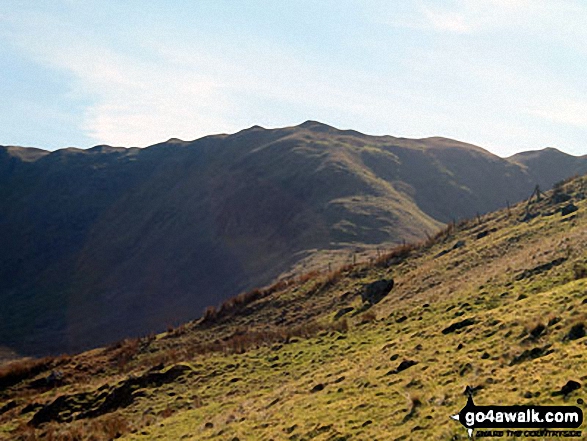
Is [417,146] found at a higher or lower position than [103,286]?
higher

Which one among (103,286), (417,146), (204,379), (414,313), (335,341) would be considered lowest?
(103,286)

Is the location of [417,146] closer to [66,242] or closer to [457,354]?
[66,242]

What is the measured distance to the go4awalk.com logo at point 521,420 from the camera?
10.1 m

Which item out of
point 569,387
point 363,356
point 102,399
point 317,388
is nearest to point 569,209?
point 363,356

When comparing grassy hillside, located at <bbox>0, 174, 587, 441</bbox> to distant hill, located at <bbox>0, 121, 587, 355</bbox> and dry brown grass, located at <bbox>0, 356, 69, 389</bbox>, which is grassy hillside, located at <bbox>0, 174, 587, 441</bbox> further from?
distant hill, located at <bbox>0, 121, 587, 355</bbox>

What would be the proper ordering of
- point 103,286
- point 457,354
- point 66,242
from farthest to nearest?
point 66,242, point 103,286, point 457,354

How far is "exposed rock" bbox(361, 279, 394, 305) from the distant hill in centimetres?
4913

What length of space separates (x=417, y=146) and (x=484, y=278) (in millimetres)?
164573

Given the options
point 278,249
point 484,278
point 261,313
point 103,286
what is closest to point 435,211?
point 278,249

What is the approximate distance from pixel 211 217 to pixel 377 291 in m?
105

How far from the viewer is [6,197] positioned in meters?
195

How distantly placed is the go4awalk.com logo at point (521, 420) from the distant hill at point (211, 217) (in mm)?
75092

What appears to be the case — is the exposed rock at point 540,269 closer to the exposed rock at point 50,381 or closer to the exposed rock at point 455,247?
the exposed rock at point 455,247

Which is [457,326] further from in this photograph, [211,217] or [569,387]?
[211,217]
